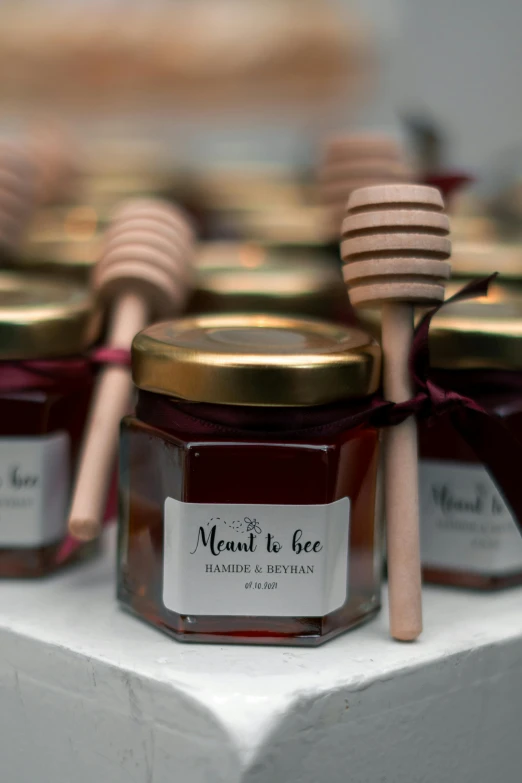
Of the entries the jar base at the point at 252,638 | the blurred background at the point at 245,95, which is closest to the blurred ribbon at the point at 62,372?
the jar base at the point at 252,638

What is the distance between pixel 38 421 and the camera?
1.63ft

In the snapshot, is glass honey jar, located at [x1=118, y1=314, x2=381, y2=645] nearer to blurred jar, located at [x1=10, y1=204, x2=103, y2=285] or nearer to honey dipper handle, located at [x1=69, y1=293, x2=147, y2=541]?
honey dipper handle, located at [x1=69, y1=293, x2=147, y2=541]

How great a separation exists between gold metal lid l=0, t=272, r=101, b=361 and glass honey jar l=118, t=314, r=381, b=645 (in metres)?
0.07

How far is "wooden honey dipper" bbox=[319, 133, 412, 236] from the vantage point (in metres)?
0.65

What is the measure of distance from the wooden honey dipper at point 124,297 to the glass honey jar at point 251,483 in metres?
0.04

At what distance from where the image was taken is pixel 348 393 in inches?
17.3

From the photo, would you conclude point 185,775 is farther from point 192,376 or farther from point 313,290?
point 313,290

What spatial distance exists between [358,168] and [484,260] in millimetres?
121

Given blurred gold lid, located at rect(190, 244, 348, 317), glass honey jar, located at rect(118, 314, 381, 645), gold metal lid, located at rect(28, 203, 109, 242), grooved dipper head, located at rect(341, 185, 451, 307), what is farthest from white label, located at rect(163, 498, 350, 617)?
gold metal lid, located at rect(28, 203, 109, 242)

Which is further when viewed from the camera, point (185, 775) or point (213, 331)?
point (213, 331)

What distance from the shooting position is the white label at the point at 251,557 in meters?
0.43

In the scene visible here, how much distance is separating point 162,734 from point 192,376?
0.16 meters

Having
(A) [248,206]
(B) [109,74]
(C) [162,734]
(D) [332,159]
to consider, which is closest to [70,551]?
(C) [162,734]

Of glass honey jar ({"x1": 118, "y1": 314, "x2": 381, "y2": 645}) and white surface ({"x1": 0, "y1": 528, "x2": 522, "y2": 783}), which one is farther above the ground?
glass honey jar ({"x1": 118, "y1": 314, "x2": 381, "y2": 645})
